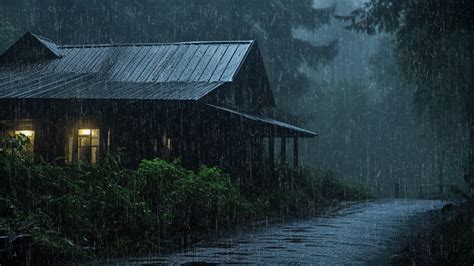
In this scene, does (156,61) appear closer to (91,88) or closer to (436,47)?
(91,88)

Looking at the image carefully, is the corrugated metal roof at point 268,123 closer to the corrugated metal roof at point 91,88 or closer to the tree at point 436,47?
the corrugated metal roof at point 91,88

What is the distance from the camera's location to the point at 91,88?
2345 cm

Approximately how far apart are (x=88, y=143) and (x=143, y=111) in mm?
2779

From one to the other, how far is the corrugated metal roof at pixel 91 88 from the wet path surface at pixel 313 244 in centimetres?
720

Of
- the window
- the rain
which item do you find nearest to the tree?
the rain

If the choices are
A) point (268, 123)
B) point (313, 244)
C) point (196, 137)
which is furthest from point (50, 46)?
point (313, 244)

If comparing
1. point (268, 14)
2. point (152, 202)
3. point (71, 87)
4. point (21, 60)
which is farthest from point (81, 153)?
point (268, 14)

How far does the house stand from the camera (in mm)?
22703

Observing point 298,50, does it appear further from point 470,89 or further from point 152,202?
point 152,202

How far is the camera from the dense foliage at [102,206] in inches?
423

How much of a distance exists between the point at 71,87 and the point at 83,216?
42.4ft

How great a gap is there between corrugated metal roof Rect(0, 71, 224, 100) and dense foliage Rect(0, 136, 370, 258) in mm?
6460

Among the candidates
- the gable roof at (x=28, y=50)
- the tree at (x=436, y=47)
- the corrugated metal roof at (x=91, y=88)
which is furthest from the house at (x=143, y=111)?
the tree at (x=436, y=47)

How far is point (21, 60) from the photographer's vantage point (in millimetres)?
29453
